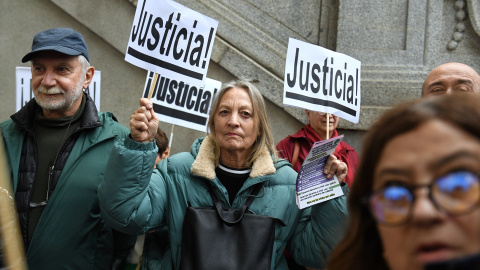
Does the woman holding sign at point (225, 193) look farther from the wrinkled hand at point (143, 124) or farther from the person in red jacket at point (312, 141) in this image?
the person in red jacket at point (312, 141)

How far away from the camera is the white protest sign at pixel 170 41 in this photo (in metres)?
3.66

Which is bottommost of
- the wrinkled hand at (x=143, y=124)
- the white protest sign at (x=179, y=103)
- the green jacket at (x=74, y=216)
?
the green jacket at (x=74, y=216)

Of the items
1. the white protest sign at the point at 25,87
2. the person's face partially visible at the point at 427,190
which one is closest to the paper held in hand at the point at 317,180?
the person's face partially visible at the point at 427,190

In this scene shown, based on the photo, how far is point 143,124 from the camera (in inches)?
121

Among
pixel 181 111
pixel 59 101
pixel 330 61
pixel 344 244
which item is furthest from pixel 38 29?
pixel 344 244

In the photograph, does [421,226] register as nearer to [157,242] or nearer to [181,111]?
[157,242]

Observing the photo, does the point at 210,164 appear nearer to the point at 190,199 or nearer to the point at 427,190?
the point at 190,199

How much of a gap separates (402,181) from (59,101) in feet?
9.09

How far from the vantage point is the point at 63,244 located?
11.1 ft

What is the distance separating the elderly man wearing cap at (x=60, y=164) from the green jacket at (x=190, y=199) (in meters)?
0.38

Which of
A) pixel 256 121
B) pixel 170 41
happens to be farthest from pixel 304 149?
pixel 170 41

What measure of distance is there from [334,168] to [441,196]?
202 centimetres

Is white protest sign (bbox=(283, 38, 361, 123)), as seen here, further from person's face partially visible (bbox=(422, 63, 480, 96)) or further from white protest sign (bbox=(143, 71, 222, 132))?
white protest sign (bbox=(143, 71, 222, 132))

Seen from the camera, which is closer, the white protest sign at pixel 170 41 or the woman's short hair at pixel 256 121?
the woman's short hair at pixel 256 121
